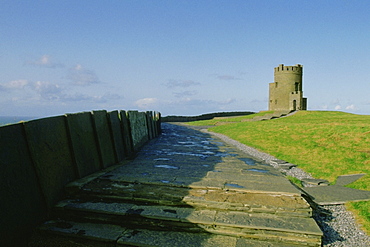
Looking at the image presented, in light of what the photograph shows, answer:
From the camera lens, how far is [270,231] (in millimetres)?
4055

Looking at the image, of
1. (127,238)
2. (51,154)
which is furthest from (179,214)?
(51,154)

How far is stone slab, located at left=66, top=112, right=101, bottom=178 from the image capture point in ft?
19.0

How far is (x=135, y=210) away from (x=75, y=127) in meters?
2.48

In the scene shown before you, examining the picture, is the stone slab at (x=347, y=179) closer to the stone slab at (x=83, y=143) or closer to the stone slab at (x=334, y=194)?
the stone slab at (x=334, y=194)

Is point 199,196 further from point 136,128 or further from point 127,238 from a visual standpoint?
point 136,128

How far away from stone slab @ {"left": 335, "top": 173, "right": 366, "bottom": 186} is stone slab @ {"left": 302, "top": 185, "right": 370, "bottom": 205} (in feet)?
1.80

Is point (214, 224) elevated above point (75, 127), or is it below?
below

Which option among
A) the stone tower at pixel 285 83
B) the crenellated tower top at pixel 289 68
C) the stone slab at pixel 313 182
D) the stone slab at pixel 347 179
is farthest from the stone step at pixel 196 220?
the crenellated tower top at pixel 289 68

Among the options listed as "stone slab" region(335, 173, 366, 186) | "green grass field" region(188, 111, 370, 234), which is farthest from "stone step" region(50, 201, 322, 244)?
"stone slab" region(335, 173, 366, 186)

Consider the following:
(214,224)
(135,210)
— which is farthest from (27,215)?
(214,224)

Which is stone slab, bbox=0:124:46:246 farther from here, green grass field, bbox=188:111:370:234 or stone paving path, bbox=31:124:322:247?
green grass field, bbox=188:111:370:234

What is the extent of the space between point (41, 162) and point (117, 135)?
377 centimetres

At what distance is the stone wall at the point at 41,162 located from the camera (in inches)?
156

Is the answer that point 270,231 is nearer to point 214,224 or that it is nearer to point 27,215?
point 214,224
